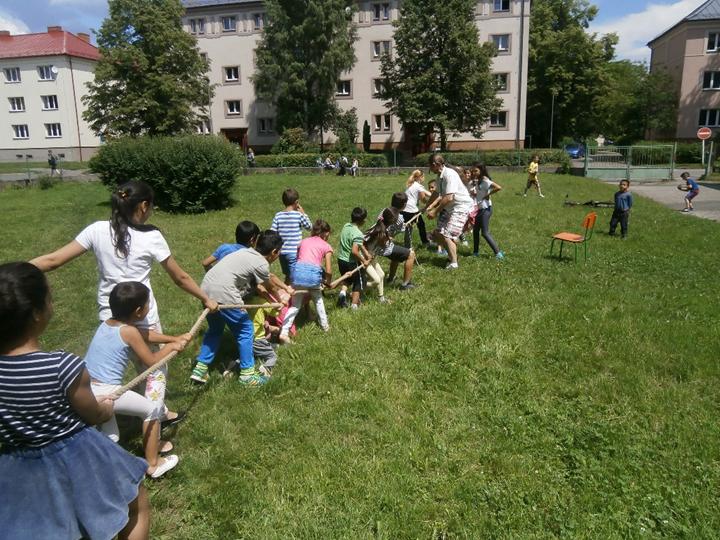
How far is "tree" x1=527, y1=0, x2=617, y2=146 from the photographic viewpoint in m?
48.1

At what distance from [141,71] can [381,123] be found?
19.1 metres

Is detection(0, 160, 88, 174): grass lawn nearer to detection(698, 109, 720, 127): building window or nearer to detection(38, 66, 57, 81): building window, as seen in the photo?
detection(38, 66, 57, 81): building window

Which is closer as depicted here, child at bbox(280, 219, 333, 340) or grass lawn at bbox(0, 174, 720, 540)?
grass lawn at bbox(0, 174, 720, 540)

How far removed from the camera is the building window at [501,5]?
41.3m

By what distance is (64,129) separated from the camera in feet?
165

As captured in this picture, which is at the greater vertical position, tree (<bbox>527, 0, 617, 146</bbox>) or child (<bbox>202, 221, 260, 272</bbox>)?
tree (<bbox>527, 0, 617, 146</bbox>)

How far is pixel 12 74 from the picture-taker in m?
51.5

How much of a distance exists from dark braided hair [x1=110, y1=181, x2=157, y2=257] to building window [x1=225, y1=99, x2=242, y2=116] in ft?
154

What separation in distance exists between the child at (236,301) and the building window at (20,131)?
5746 centimetres

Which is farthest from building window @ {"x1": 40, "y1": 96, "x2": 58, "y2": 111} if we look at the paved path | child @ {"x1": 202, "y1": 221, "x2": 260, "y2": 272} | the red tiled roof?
child @ {"x1": 202, "y1": 221, "x2": 260, "y2": 272}

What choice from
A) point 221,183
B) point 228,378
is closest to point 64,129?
point 221,183

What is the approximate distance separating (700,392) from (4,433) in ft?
17.8

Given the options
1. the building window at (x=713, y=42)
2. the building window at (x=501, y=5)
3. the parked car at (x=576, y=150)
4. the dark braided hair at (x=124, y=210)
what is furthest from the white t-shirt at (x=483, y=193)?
the building window at (x=713, y=42)

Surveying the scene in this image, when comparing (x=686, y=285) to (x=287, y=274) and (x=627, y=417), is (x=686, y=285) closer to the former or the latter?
(x=627, y=417)
